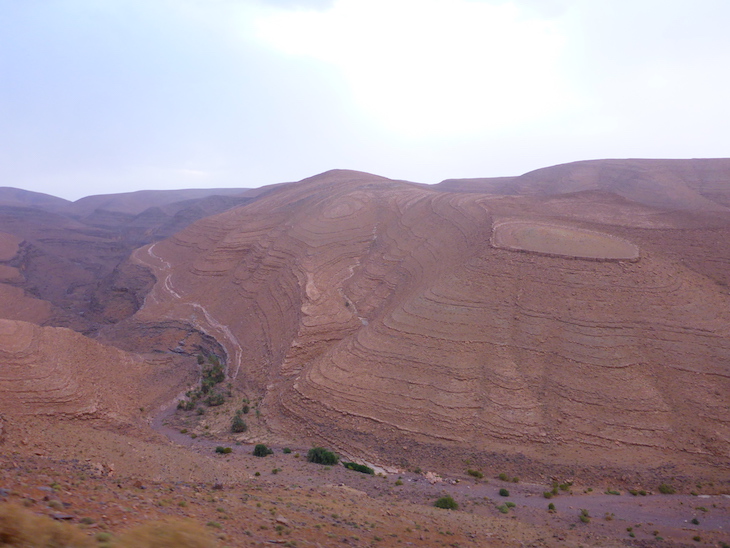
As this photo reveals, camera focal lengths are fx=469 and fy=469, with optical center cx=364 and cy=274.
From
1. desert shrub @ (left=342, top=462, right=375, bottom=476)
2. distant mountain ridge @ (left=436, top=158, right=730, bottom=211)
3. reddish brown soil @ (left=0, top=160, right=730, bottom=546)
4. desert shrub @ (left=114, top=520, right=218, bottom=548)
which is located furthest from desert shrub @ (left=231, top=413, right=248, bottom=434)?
distant mountain ridge @ (left=436, top=158, right=730, bottom=211)

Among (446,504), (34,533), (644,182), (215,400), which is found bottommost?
(215,400)

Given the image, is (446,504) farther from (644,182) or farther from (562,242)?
(644,182)

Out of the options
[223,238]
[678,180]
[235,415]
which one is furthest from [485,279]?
[678,180]

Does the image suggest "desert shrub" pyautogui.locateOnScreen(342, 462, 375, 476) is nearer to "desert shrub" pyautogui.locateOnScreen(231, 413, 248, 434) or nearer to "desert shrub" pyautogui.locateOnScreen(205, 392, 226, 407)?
"desert shrub" pyautogui.locateOnScreen(231, 413, 248, 434)

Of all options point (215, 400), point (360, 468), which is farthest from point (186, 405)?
point (360, 468)

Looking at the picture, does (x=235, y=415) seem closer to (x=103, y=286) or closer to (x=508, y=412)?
(x=508, y=412)

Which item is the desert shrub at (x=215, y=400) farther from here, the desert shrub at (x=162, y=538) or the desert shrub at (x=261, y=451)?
the desert shrub at (x=162, y=538)
